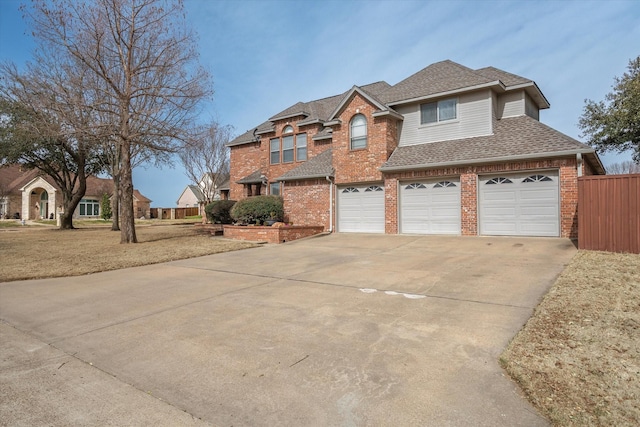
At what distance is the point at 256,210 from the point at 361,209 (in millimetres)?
5039

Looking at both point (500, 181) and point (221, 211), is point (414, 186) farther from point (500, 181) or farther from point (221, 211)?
point (221, 211)

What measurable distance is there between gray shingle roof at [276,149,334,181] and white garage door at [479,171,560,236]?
6.86 m

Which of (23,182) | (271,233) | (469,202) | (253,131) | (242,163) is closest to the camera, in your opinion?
(469,202)

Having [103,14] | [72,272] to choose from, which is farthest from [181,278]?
[103,14]

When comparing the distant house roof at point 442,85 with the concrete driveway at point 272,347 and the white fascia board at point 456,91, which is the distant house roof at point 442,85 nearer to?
the white fascia board at point 456,91

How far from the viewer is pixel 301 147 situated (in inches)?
848

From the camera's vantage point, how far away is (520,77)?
49.6 ft

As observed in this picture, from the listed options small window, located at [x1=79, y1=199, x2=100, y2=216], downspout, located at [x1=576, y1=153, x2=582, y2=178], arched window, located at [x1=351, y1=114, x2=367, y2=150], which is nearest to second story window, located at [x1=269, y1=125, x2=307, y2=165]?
arched window, located at [x1=351, y1=114, x2=367, y2=150]

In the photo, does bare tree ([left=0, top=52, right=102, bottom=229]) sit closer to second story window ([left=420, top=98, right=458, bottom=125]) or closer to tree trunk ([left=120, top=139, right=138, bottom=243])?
tree trunk ([left=120, top=139, right=138, bottom=243])

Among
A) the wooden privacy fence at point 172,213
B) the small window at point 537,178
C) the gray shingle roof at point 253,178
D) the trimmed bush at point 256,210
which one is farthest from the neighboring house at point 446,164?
the wooden privacy fence at point 172,213

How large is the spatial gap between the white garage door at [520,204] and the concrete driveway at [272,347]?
4251 millimetres

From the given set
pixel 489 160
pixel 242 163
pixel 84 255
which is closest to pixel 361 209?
pixel 489 160

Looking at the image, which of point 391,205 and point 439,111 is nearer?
point 391,205

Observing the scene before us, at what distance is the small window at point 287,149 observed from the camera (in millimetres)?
21938
